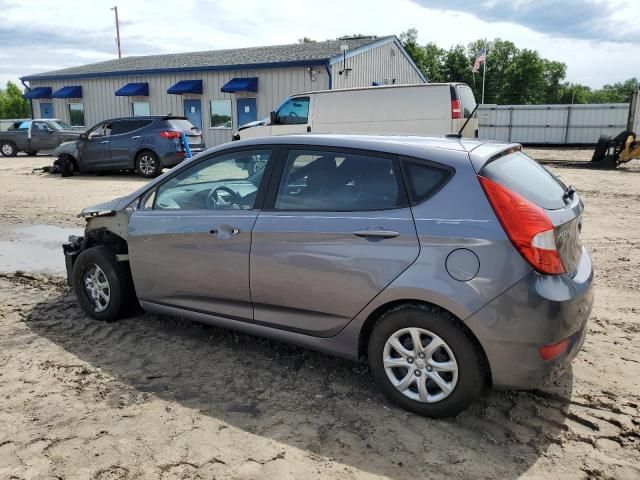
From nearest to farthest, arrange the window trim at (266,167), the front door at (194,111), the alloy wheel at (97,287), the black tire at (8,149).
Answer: the window trim at (266,167)
the alloy wheel at (97,287)
the black tire at (8,149)
the front door at (194,111)

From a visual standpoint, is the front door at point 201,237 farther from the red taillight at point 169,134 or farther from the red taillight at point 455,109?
the red taillight at point 169,134

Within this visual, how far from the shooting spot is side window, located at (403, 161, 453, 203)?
2.93m

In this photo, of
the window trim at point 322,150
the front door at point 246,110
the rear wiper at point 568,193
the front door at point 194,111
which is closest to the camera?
the window trim at point 322,150

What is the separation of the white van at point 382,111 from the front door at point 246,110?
721 cm

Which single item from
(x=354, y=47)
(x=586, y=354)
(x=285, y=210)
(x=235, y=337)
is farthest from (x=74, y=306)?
(x=354, y=47)

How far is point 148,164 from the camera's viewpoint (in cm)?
1456

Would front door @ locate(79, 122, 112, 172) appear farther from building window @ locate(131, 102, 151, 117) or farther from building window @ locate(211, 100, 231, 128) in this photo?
building window @ locate(131, 102, 151, 117)

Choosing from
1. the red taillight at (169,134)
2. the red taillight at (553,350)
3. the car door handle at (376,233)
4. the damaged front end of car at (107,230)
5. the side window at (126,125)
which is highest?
the side window at (126,125)

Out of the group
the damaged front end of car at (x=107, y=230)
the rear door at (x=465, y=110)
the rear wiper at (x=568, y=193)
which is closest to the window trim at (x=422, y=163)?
the rear wiper at (x=568, y=193)

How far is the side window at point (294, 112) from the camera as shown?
1458cm

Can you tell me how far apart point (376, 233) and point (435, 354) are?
738 mm

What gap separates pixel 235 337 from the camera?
13.8ft

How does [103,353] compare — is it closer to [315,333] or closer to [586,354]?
[315,333]

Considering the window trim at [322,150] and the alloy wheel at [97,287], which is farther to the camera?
the alloy wheel at [97,287]
